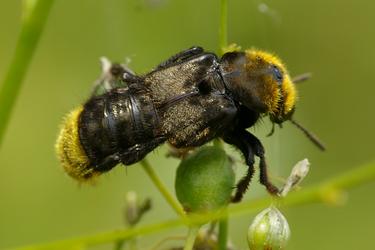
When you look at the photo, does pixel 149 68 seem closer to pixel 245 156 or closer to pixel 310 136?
pixel 310 136

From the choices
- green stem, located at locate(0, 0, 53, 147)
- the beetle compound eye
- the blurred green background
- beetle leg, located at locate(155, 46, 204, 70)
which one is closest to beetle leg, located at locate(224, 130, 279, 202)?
the beetle compound eye

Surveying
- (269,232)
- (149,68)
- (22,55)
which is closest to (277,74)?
(269,232)

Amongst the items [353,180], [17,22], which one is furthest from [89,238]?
[17,22]

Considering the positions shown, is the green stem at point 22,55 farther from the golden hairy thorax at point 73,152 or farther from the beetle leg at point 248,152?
the beetle leg at point 248,152

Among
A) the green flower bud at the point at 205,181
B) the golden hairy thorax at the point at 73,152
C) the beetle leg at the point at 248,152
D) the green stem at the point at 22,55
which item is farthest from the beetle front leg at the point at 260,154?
the green stem at the point at 22,55

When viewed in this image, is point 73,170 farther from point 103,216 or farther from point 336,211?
point 336,211

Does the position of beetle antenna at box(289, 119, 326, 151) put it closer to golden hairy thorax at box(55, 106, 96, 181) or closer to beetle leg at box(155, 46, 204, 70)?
beetle leg at box(155, 46, 204, 70)
